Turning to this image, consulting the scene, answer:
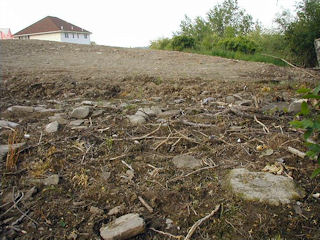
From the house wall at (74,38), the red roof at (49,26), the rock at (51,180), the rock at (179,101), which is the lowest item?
the rock at (51,180)

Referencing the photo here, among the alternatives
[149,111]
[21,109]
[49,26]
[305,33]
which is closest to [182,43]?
[305,33]

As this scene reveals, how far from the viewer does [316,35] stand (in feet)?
26.3

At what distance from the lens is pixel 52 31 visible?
1423 inches

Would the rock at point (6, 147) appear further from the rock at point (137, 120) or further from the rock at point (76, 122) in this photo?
the rock at point (137, 120)

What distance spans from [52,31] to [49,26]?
164 centimetres

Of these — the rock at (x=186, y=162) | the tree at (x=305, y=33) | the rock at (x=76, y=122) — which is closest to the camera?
the rock at (x=186, y=162)

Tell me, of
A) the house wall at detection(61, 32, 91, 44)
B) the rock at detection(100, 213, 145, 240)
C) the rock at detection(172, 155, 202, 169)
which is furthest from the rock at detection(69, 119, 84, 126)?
the house wall at detection(61, 32, 91, 44)

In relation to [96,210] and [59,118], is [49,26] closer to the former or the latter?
[59,118]

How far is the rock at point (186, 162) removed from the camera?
1.96m

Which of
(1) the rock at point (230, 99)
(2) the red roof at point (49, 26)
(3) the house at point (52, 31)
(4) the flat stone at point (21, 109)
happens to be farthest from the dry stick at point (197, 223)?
(2) the red roof at point (49, 26)

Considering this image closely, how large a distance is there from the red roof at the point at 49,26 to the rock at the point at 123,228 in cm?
3891

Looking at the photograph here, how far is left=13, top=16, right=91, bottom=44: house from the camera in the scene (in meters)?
36.4

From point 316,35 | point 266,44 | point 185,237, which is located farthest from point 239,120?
point 266,44

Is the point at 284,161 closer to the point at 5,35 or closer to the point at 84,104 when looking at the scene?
the point at 84,104
